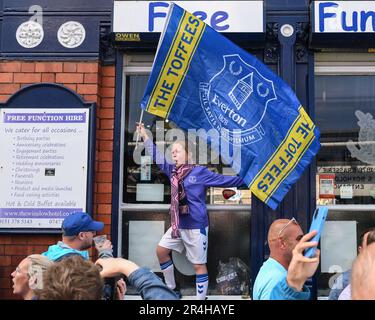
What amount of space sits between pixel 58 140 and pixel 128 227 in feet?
3.84

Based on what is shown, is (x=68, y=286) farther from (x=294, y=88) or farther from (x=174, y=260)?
(x=294, y=88)

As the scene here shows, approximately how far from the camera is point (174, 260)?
5.19 metres

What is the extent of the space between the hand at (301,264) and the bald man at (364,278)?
0.39 m

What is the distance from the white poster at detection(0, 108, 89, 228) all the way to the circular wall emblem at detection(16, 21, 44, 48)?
726 millimetres

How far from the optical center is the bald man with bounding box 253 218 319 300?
2.40 m

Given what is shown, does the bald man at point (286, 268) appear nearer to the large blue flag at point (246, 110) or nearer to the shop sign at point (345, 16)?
the large blue flag at point (246, 110)

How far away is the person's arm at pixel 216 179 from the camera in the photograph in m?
4.96

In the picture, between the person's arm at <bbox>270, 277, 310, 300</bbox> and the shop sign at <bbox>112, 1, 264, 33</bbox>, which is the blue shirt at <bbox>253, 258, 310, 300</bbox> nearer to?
the person's arm at <bbox>270, 277, 310, 300</bbox>

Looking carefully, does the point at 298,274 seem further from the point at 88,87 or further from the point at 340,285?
the point at 88,87

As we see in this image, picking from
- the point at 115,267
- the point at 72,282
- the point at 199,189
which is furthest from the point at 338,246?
the point at 72,282

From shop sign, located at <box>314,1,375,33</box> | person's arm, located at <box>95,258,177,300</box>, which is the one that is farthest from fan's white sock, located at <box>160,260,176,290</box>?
shop sign, located at <box>314,1,375,33</box>

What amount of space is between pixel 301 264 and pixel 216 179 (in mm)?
2666

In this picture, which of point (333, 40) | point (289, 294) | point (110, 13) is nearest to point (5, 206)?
point (110, 13)
